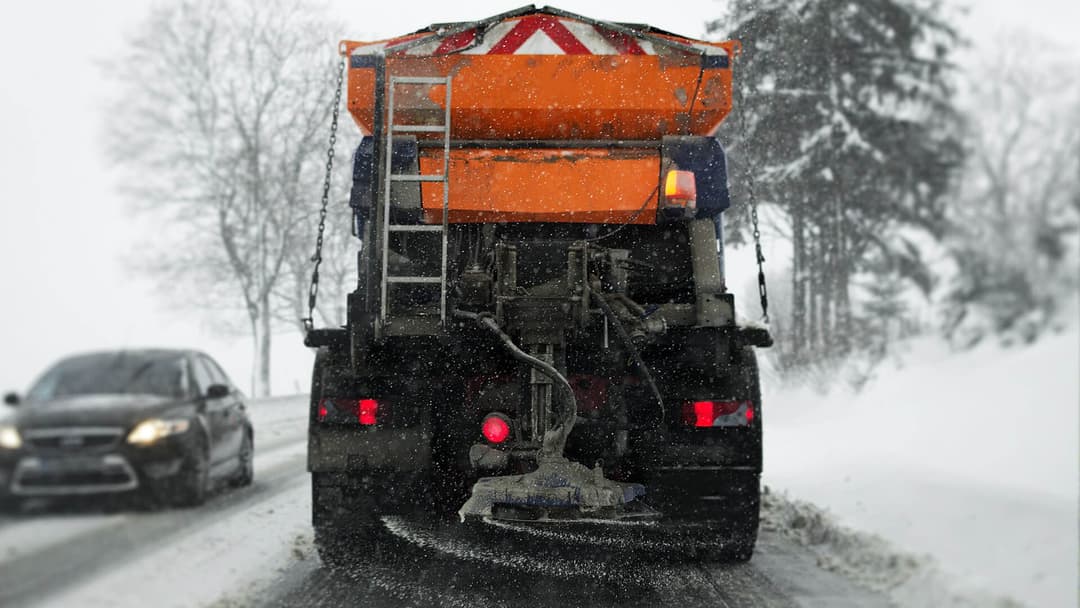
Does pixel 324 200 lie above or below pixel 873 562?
above

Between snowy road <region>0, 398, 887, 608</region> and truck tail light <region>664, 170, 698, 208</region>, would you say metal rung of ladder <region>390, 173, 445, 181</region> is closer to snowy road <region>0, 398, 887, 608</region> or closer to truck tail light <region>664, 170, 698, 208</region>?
truck tail light <region>664, 170, 698, 208</region>

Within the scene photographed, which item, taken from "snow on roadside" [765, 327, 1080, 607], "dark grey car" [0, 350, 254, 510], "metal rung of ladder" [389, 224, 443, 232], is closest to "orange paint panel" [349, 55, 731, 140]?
"metal rung of ladder" [389, 224, 443, 232]

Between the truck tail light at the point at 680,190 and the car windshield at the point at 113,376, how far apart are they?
302 cm

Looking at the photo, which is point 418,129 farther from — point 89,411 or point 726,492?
point 89,411

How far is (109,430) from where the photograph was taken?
2.57 metres

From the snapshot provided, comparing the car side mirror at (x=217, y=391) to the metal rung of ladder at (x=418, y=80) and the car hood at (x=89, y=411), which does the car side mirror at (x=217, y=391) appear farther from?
the metal rung of ladder at (x=418, y=80)

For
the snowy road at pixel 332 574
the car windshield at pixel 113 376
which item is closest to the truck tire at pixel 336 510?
the snowy road at pixel 332 574

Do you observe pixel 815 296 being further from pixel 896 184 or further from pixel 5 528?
pixel 5 528

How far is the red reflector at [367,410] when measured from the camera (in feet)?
16.6

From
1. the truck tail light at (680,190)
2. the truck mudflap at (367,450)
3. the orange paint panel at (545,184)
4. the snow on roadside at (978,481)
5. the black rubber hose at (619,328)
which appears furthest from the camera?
the orange paint panel at (545,184)

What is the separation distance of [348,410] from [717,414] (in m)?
2.10

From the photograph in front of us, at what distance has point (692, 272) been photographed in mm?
5484

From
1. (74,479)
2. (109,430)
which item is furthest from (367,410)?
(74,479)

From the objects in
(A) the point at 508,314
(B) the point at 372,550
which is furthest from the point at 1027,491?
(B) the point at 372,550
